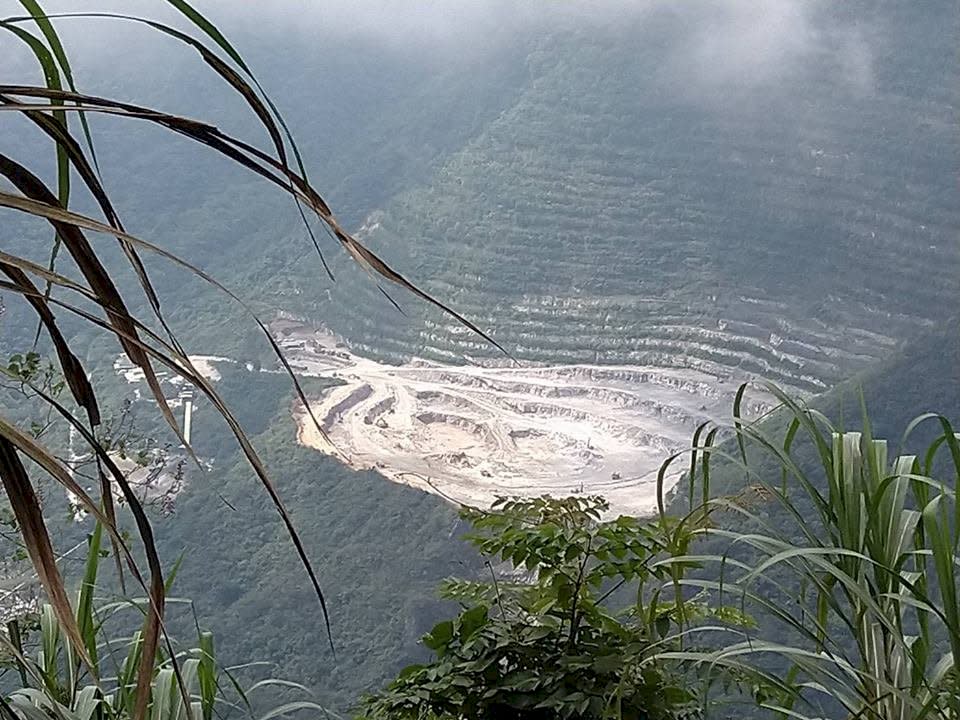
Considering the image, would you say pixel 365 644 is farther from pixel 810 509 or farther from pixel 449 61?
pixel 449 61

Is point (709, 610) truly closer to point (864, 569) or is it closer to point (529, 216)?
point (864, 569)

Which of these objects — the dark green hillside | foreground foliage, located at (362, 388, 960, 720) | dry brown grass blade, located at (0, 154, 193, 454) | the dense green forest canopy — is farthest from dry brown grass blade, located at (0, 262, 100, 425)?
the dark green hillside

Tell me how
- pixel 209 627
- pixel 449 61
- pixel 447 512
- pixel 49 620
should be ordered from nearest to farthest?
pixel 49 620
pixel 209 627
pixel 447 512
pixel 449 61

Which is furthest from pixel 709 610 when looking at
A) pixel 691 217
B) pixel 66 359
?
pixel 691 217

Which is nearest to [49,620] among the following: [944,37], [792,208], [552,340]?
[552,340]

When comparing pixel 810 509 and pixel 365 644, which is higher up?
pixel 810 509

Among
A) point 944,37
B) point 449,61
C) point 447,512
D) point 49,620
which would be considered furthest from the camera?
point 449,61
